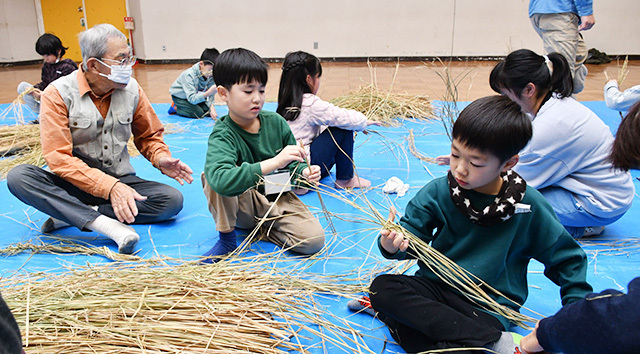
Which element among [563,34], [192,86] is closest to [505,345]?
[563,34]

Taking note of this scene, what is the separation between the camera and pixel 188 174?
2.46 m

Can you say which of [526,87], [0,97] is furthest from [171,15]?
[526,87]

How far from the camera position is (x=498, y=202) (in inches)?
55.2

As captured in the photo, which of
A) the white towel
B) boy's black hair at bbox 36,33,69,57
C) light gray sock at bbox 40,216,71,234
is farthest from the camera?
boy's black hair at bbox 36,33,69,57

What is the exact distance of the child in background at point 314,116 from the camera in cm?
283

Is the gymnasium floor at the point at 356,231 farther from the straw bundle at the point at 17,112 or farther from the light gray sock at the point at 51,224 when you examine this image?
the straw bundle at the point at 17,112

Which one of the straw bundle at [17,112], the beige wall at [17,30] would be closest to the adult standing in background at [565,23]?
the straw bundle at [17,112]

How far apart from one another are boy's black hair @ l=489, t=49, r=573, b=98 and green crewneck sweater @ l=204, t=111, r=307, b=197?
95cm

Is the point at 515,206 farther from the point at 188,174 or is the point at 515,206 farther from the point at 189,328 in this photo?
the point at 188,174

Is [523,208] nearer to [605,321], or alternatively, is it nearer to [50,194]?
[605,321]

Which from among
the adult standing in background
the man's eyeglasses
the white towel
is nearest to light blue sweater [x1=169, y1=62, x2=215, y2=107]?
the man's eyeglasses

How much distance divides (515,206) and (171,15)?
9516 millimetres

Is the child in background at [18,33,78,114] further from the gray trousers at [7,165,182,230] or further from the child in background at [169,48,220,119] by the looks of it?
the gray trousers at [7,165,182,230]

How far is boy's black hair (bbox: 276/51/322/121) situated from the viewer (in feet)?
9.20
